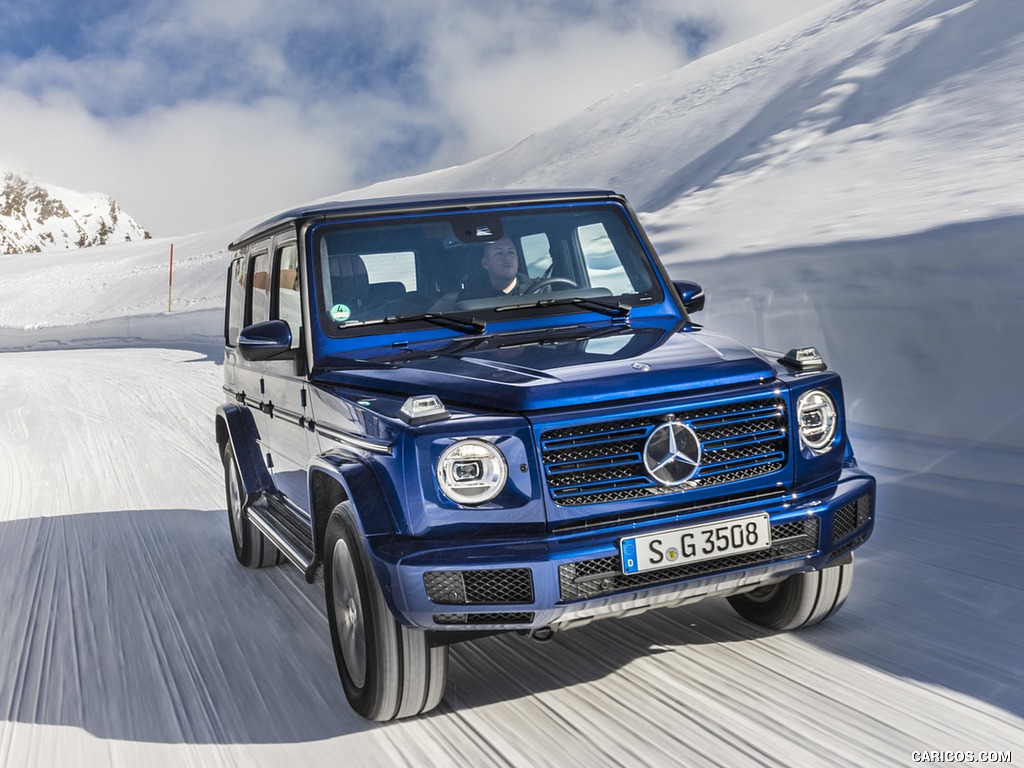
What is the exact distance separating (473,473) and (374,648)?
2.15 ft

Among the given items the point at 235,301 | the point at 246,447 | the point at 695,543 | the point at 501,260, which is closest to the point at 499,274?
the point at 501,260

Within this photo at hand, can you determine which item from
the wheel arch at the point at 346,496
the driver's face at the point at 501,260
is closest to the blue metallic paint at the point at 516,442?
the wheel arch at the point at 346,496

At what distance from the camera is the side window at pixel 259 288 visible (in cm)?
479

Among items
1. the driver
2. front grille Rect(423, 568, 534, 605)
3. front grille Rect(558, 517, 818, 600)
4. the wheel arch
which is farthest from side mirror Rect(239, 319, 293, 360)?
front grille Rect(558, 517, 818, 600)

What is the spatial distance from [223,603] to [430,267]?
1.96m

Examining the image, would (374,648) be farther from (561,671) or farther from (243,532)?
(243,532)

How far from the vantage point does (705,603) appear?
436 centimetres

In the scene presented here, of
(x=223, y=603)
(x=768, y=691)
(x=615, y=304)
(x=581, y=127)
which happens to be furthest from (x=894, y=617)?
(x=581, y=127)

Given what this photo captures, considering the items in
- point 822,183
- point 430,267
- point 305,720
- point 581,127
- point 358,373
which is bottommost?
point 305,720

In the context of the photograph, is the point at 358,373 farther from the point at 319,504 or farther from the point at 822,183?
the point at 822,183

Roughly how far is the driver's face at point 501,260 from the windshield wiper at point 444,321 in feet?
0.83

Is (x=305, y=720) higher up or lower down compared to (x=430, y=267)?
lower down

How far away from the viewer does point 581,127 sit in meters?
42.9

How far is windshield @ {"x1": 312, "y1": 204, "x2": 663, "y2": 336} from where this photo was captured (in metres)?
4.09
